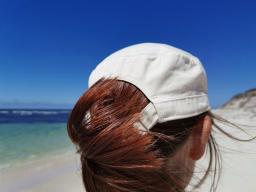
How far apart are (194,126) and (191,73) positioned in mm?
136

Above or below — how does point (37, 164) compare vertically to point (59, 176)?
below

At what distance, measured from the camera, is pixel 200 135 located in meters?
→ 0.87

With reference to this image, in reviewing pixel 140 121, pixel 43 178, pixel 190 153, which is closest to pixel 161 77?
pixel 140 121

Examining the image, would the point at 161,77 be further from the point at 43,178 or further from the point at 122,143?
the point at 43,178

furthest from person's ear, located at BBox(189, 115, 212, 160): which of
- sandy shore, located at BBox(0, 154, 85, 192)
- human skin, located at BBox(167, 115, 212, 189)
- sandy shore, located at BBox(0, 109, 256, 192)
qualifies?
sandy shore, located at BBox(0, 154, 85, 192)

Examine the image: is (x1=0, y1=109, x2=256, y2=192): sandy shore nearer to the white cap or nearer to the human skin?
the human skin

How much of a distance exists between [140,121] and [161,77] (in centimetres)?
12

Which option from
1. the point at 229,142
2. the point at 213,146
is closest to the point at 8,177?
the point at 229,142

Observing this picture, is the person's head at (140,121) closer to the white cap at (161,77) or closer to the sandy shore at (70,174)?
the white cap at (161,77)

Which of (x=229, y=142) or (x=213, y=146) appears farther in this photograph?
(x=229, y=142)

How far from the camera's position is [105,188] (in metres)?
0.75

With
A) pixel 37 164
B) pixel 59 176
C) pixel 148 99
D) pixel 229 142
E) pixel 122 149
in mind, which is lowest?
pixel 37 164

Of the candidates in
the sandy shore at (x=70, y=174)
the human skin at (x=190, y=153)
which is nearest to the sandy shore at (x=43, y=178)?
the sandy shore at (x=70, y=174)

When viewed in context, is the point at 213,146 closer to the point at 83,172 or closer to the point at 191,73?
the point at 191,73
